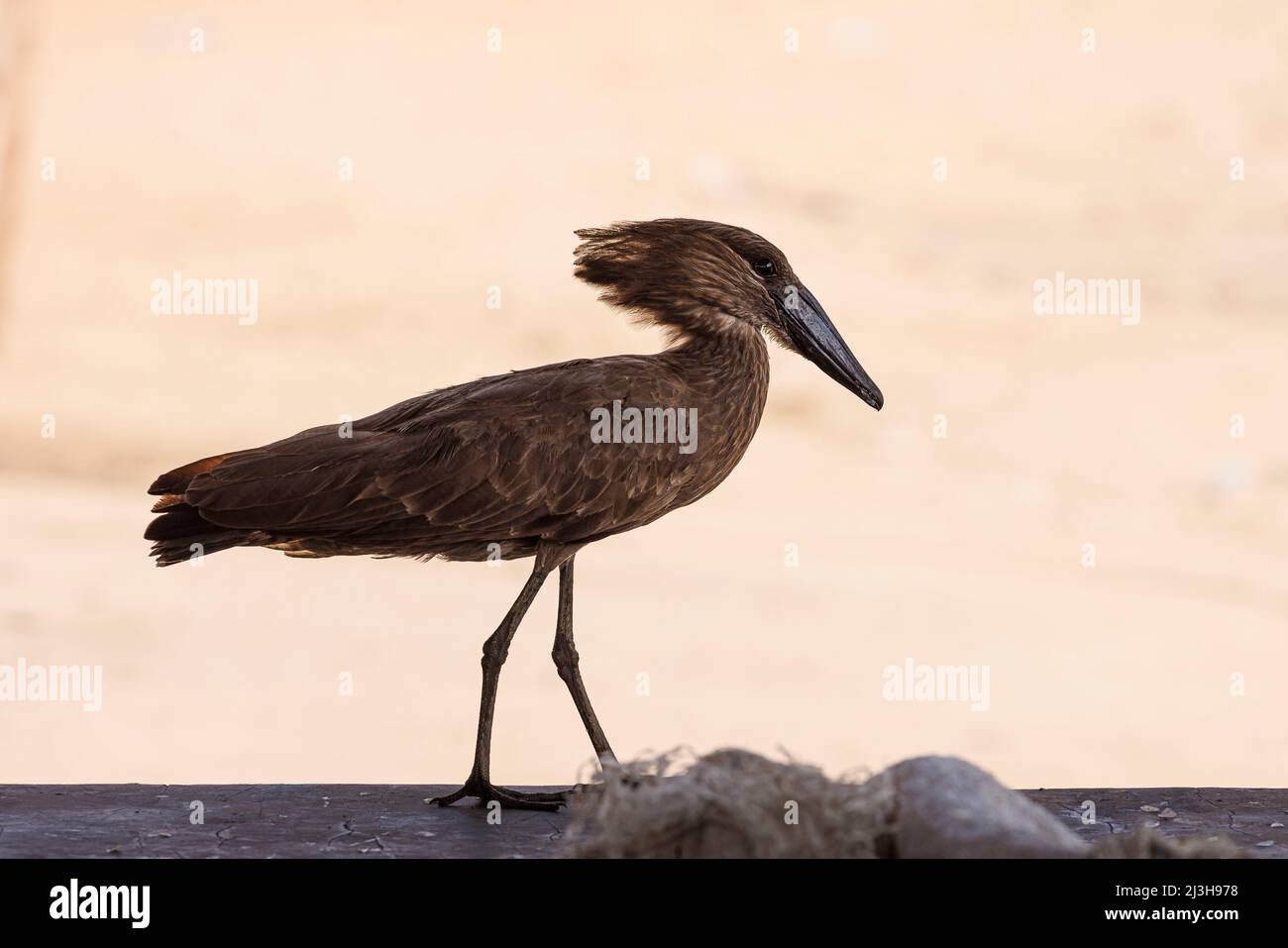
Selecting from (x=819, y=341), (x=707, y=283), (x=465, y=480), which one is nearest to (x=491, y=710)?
(x=465, y=480)

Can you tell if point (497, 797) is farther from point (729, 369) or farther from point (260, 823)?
point (729, 369)

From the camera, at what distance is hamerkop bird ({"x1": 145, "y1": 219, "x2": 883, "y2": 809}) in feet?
17.5

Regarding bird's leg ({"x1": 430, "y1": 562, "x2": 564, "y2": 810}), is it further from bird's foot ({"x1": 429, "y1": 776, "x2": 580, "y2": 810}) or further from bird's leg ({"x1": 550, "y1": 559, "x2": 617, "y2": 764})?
bird's leg ({"x1": 550, "y1": 559, "x2": 617, "y2": 764})

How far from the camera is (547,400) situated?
546 cm

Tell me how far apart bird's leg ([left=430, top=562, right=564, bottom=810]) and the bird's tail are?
86 centimetres

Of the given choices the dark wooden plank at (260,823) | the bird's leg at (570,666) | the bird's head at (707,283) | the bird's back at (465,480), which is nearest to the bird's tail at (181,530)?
the bird's back at (465,480)

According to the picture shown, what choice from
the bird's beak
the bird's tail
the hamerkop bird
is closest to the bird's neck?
the hamerkop bird

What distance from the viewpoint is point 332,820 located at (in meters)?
5.30

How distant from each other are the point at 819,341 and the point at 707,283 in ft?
1.56
